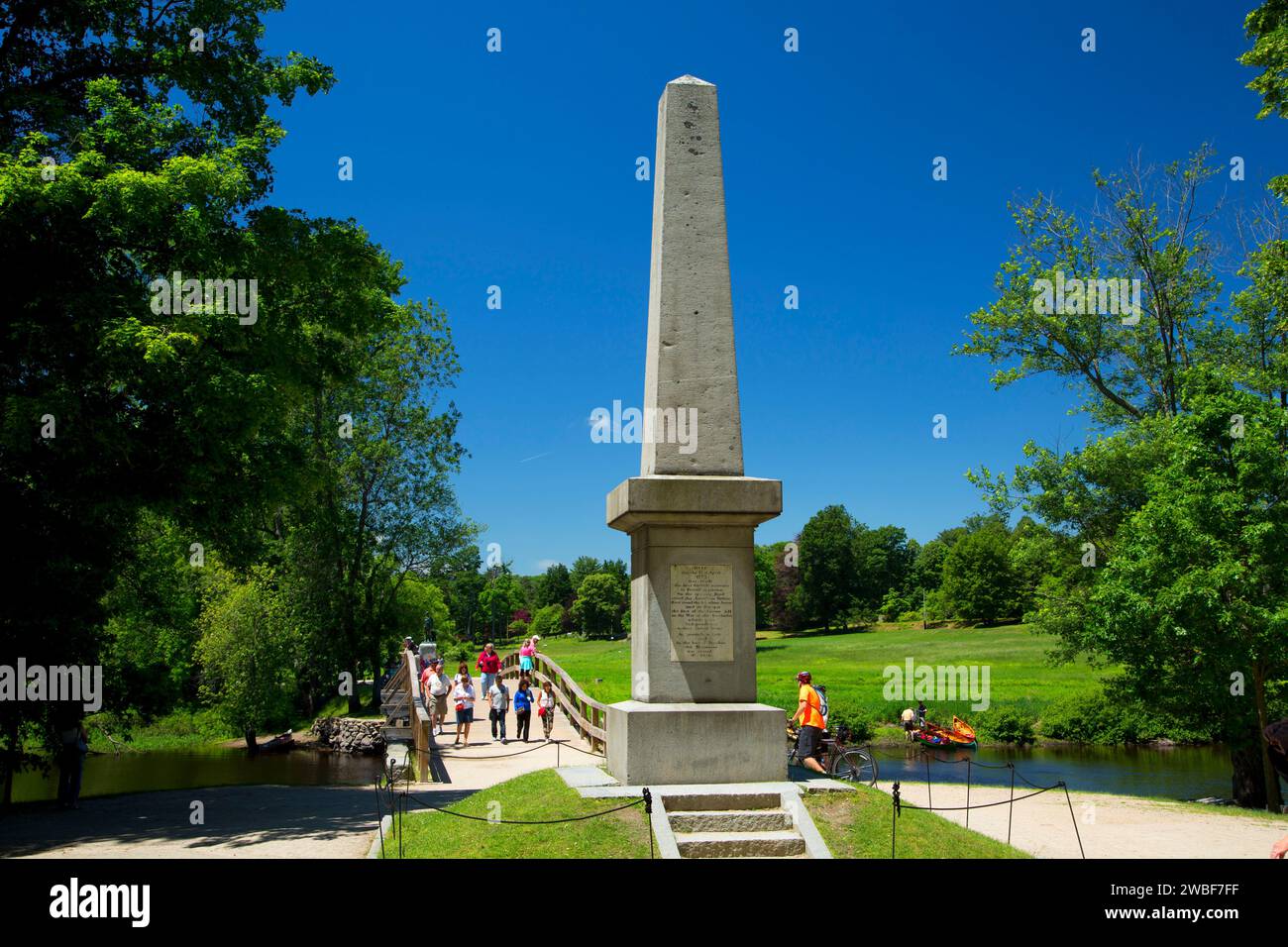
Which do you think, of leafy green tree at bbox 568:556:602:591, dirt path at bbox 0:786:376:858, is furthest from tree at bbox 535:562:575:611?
dirt path at bbox 0:786:376:858

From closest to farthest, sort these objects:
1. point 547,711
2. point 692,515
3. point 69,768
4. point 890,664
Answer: point 692,515
point 69,768
point 547,711
point 890,664

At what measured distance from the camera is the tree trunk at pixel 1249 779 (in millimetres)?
20484

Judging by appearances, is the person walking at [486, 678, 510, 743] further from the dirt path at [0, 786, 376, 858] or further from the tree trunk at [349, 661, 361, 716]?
the tree trunk at [349, 661, 361, 716]

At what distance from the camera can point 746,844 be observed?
8602 millimetres

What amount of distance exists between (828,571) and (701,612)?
305ft

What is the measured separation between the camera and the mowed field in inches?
1574

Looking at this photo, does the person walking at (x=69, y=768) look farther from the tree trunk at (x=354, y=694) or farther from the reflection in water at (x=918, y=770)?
the tree trunk at (x=354, y=694)

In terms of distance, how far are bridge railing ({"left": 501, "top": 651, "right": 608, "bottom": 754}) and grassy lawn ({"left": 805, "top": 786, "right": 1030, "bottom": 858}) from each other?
5.17 metres

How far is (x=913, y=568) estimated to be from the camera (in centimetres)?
11525

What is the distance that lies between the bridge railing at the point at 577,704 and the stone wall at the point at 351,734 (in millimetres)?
6948

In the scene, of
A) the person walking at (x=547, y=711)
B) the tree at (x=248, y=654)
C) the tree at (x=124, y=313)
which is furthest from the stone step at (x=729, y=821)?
the tree at (x=248, y=654)

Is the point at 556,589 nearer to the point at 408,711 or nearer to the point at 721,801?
the point at 408,711

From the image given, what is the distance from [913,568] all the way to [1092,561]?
307ft

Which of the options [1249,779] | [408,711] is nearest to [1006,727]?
[1249,779]
